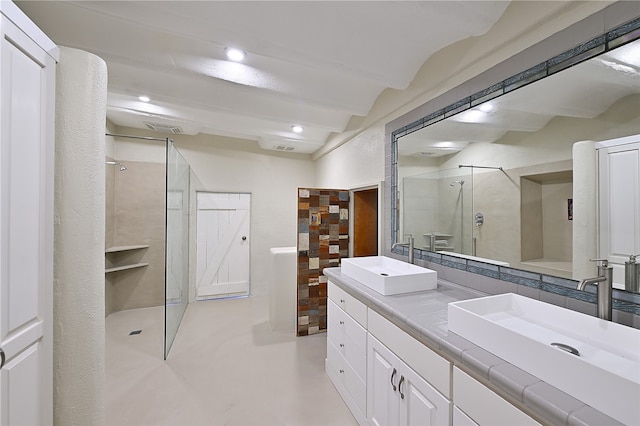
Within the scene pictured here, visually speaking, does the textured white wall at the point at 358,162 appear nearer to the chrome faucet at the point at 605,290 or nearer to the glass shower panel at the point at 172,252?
the chrome faucet at the point at 605,290

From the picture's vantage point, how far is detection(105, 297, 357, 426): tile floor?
1.94m

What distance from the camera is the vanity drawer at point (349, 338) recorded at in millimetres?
1810

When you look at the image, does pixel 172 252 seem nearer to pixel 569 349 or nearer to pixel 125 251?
pixel 125 251

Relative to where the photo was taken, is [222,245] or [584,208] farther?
[222,245]

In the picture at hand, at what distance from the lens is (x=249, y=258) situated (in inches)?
185

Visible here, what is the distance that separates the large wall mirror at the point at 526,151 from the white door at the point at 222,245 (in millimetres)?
3282

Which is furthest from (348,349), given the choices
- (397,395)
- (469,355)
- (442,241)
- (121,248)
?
(121,248)

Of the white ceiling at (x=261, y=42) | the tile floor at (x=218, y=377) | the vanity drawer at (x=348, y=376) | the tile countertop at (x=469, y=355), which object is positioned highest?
the white ceiling at (x=261, y=42)

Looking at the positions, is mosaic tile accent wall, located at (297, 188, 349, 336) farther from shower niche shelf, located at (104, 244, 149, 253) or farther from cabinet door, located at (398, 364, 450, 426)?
shower niche shelf, located at (104, 244, 149, 253)

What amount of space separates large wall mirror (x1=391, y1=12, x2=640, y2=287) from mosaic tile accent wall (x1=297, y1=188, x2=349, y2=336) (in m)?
1.34

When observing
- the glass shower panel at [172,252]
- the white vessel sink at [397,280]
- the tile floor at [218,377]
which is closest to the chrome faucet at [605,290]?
the white vessel sink at [397,280]

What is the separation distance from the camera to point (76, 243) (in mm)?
1241

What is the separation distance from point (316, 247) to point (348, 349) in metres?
1.44

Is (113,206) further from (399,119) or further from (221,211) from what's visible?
(399,119)
